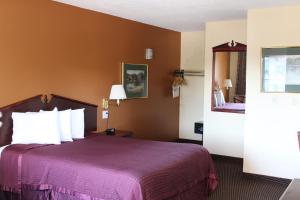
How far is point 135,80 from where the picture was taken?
18.5 feet

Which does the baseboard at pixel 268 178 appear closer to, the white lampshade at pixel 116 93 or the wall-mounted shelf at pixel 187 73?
the white lampshade at pixel 116 93

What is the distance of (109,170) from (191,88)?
4245mm

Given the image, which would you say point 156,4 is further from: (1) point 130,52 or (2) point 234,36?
(2) point 234,36

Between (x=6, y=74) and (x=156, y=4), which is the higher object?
(x=156, y=4)

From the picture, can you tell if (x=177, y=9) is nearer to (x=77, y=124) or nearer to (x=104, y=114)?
(x=104, y=114)

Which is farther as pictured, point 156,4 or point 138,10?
point 138,10

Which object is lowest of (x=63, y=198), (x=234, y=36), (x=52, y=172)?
(x=63, y=198)

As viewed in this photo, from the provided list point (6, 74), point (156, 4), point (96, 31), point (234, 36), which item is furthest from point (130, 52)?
point (6, 74)

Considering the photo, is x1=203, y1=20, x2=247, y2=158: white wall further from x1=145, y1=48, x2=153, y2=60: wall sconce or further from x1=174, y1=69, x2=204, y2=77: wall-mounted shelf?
x1=145, y1=48, x2=153, y2=60: wall sconce

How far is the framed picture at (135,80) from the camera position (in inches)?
214

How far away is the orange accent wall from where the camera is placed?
3777mm

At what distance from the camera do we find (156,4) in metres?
4.38

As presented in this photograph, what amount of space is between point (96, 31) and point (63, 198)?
8.46 feet

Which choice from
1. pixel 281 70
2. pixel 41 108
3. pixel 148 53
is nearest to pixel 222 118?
pixel 281 70
